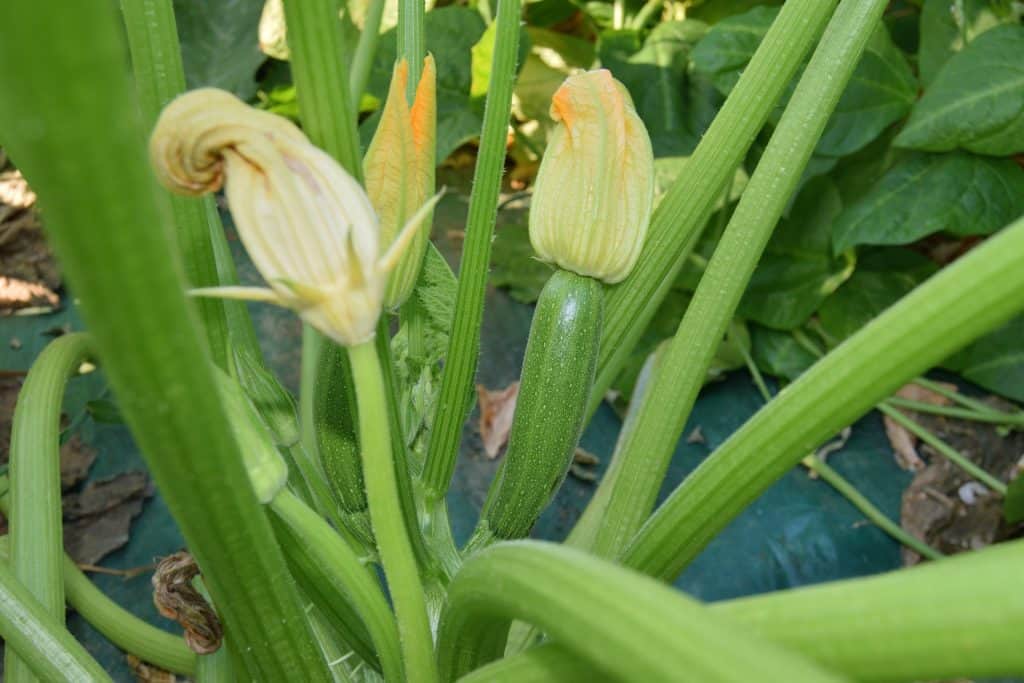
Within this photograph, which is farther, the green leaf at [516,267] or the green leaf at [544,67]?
the green leaf at [544,67]

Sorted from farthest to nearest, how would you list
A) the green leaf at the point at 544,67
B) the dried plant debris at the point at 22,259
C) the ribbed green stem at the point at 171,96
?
the green leaf at the point at 544,67 → the dried plant debris at the point at 22,259 → the ribbed green stem at the point at 171,96

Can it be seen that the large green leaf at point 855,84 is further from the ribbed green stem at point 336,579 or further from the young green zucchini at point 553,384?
the ribbed green stem at point 336,579

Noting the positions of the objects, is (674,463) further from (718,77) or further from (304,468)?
(304,468)

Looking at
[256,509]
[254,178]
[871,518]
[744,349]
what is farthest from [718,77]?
[256,509]

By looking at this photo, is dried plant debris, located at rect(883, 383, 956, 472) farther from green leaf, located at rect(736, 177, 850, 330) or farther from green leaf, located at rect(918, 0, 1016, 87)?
green leaf, located at rect(918, 0, 1016, 87)

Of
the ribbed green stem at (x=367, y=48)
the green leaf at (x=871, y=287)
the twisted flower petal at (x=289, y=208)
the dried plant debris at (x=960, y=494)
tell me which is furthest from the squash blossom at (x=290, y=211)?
the green leaf at (x=871, y=287)

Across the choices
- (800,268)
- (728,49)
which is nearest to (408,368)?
(728,49)
